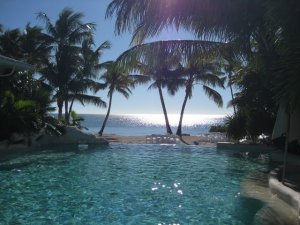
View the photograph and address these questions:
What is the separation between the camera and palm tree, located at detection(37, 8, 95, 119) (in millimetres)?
23781

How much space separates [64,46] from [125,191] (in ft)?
58.9

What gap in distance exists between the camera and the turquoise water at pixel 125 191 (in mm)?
5980

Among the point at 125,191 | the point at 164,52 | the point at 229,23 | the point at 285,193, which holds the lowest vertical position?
the point at 125,191

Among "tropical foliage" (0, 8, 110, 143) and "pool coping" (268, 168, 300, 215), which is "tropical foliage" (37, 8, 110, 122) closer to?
"tropical foliage" (0, 8, 110, 143)

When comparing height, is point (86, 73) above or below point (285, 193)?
above

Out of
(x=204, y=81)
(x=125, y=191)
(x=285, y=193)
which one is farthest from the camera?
(x=204, y=81)

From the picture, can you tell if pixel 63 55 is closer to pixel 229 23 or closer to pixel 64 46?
pixel 64 46

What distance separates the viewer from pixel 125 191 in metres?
7.92

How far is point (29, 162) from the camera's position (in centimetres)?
1223

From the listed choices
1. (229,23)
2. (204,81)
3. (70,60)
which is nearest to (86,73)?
(70,60)

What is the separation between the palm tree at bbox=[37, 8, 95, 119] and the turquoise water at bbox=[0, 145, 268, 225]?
11.2 meters

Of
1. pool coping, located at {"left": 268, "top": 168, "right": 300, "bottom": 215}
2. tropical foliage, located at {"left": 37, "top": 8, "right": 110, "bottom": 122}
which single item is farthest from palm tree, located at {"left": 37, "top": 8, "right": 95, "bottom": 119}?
pool coping, located at {"left": 268, "top": 168, "right": 300, "bottom": 215}

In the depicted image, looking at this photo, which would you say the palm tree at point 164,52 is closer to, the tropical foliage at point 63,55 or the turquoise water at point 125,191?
the turquoise water at point 125,191

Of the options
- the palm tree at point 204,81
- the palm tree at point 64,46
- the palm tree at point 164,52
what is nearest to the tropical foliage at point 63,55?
the palm tree at point 64,46
